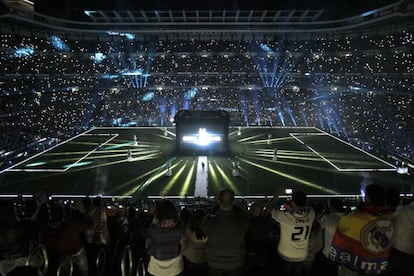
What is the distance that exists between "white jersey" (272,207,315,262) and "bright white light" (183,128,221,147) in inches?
836

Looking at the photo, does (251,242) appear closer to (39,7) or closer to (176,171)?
(176,171)

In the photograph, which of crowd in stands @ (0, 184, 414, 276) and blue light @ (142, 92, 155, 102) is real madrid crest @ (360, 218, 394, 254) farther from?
blue light @ (142, 92, 155, 102)

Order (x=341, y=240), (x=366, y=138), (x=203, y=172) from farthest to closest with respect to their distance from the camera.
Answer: (x=366, y=138), (x=203, y=172), (x=341, y=240)

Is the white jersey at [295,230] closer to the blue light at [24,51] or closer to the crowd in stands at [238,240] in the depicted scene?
the crowd in stands at [238,240]

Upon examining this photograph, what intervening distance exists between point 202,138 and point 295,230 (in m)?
21.5

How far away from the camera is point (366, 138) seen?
3234cm

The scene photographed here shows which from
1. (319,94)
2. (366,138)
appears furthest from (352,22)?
(366,138)

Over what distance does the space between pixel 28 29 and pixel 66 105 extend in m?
12.3

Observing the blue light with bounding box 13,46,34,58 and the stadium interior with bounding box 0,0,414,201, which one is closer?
the stadium interior with bounding box 0,0,414,201

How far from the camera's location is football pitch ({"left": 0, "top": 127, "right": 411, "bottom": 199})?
19.5 metres

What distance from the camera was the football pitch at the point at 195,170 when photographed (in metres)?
19.5

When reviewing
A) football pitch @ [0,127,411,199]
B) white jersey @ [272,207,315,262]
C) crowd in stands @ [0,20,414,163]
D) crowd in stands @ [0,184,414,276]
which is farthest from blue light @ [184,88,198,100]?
white jersey @ [272,207,315,262]

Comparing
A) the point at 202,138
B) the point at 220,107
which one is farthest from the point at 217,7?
the point at 202,138

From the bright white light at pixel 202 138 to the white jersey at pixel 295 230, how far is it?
21.2 metres
